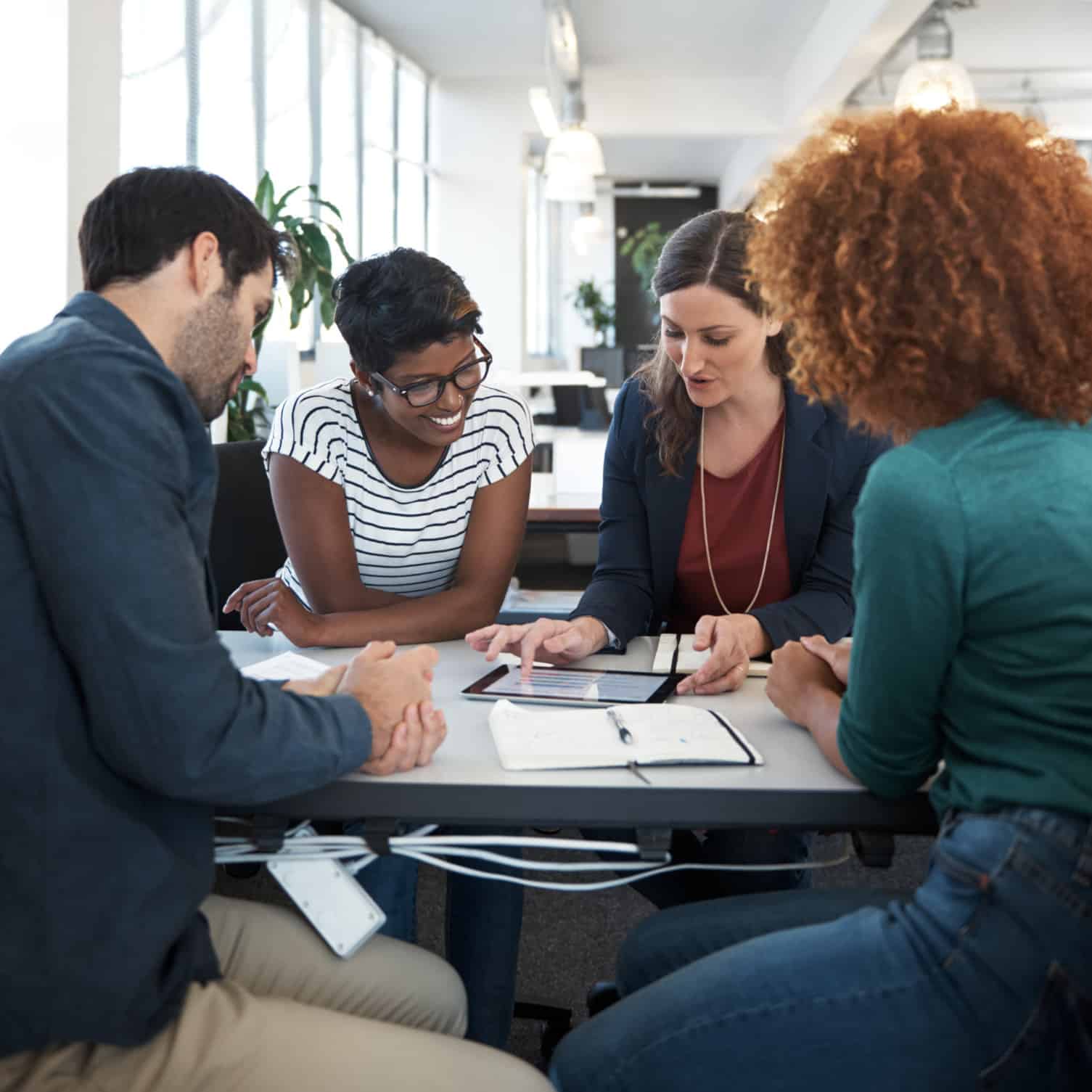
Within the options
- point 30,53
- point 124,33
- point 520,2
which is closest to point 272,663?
point 30,53

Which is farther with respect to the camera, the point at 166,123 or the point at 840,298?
the point at 166,123

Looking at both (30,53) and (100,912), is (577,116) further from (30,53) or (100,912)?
(100,912)

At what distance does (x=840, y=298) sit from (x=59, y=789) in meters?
0.87

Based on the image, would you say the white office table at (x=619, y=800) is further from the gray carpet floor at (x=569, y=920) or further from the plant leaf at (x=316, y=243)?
the plant leaf at (x=316, y=243)

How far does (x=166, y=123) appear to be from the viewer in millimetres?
5117

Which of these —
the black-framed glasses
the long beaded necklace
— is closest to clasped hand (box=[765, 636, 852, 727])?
the long beaded necklace

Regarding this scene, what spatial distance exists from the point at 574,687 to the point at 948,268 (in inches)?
33.0

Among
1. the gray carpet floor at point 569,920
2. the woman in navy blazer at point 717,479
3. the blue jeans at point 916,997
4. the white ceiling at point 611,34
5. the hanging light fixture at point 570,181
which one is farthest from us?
the white ceiling at point 611,34

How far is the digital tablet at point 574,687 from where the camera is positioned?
1.68 metres

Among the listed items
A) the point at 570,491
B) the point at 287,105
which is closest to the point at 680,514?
the point at 570,491

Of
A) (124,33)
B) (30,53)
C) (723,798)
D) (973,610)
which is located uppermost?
(124,33)

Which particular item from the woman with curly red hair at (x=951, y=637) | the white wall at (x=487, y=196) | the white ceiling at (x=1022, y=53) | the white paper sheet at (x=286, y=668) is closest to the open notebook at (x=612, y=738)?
the woman with curly red hair at (x=951, y=637)

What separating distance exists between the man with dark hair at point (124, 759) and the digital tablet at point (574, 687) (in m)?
0.49

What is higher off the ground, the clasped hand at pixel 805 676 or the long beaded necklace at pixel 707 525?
the long beaded necklace at pixel 707 525
